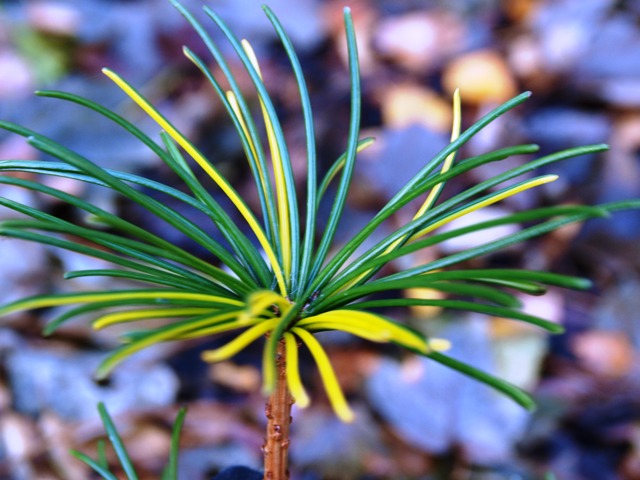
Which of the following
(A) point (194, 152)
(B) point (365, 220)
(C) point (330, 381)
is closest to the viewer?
(C) point (330, 381)

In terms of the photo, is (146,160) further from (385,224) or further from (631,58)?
(631,58)

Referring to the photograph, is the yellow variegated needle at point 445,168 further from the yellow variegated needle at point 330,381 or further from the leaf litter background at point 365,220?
the leaf litter background at point 365,220

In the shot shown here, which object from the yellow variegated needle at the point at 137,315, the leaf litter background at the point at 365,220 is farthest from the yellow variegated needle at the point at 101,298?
the leaf litter background at the point at 365,220

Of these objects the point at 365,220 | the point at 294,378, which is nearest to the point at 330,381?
the point at 294,378

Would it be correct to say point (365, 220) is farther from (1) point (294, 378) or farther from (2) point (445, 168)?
(1) point (294, 378)

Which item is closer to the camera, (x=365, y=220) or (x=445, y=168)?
(x=445, y=168)

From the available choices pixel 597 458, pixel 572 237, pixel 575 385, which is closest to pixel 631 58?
pixel 572 237
